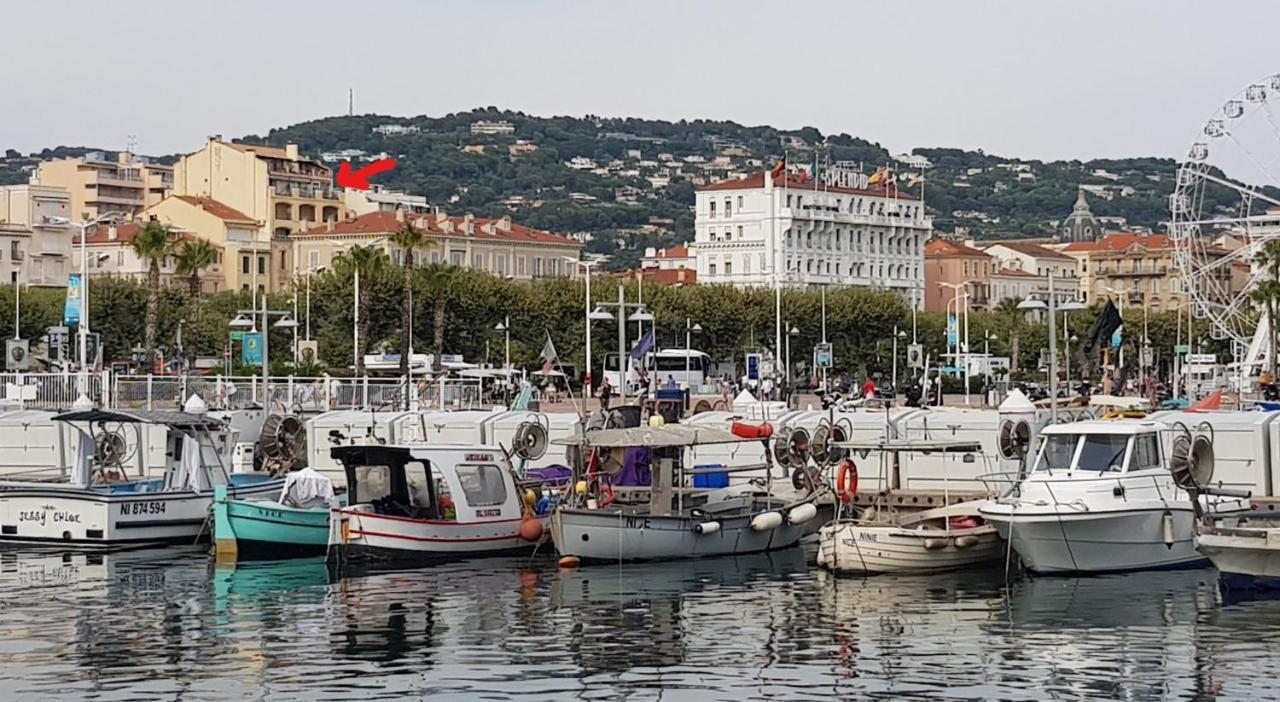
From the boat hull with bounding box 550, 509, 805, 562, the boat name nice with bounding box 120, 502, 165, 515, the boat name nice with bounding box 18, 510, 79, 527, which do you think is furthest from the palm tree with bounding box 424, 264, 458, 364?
the boat hull with bounding box 550, 509, 805, 562

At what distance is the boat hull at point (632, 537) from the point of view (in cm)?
4012

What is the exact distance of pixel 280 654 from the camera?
100 feet

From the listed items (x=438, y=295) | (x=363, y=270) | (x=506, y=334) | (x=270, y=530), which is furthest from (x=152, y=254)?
(x=270, y=530)

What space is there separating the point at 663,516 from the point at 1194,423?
13.1 meters

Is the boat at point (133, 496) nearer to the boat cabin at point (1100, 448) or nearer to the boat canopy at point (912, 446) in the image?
the boat canopy at point (912, 446)

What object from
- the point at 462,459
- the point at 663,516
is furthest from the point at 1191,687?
the point at 462,459

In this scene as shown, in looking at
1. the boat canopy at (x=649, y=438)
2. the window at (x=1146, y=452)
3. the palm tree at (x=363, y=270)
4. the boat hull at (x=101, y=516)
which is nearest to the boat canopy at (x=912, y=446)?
the boat canopy at (x=649, y=438)

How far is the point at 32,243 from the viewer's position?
548 feet

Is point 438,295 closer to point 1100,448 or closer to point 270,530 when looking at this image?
point 270,530

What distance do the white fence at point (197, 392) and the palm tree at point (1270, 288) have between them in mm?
58287

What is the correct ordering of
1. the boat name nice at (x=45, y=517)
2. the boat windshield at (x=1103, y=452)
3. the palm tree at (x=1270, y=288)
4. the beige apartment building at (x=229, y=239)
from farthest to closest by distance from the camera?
the beige apartment building at (x=229, y=239) < the palm tree at (x=1270, y=288) < the boat name nice at (x=45, y=517) < the boat windshield at (x=1103, y=452)

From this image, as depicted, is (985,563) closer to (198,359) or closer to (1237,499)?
(1237,499)

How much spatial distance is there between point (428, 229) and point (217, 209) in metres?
19.3

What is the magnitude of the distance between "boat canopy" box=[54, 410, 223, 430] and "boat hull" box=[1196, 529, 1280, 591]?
72.7ft
